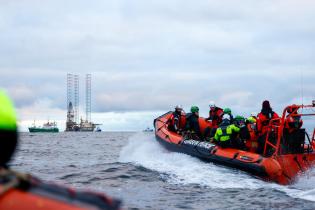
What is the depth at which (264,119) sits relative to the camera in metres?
12.2

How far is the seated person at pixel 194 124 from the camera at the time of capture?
14781 mm

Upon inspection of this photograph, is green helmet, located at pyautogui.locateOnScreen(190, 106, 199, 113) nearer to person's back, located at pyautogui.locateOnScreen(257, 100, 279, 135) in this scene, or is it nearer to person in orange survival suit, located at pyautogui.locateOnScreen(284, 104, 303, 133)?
person's back, located at pyautogui.locateOnScreen(257, 100, 279, 135)

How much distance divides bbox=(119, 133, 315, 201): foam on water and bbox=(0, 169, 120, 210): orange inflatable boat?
755 cm

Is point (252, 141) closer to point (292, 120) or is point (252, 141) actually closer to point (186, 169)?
point (292, 120)

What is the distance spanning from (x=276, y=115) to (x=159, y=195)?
4626 mm

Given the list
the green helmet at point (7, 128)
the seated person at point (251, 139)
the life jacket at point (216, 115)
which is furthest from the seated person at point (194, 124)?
the green helmet at point (7, 128)

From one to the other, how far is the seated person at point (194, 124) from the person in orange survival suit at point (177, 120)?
926 mm

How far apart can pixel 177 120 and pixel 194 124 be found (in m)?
1.11

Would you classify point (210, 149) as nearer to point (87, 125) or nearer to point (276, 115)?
point (276, 115)

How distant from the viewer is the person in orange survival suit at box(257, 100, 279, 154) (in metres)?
12.1

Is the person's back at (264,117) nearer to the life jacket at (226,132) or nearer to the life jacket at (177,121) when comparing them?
the life jacket at (226,132)

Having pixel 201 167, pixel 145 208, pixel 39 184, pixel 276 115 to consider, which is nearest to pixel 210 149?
pixel 201 167

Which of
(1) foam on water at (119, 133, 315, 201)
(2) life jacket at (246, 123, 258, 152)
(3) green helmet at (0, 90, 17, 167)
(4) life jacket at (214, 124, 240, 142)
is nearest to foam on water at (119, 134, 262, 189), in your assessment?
(1) foam on water at (119, 133, 315, 201)

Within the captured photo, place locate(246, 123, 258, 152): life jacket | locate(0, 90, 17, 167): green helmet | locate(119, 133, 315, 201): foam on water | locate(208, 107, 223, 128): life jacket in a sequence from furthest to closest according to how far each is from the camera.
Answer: locate(208, 107, 223, 128): life jacket → locate(246, 123, 258, 152): life jacket → locate(119, 133, 315, 201): foam on water → locate(0, 90, 17, 167): green helmet
